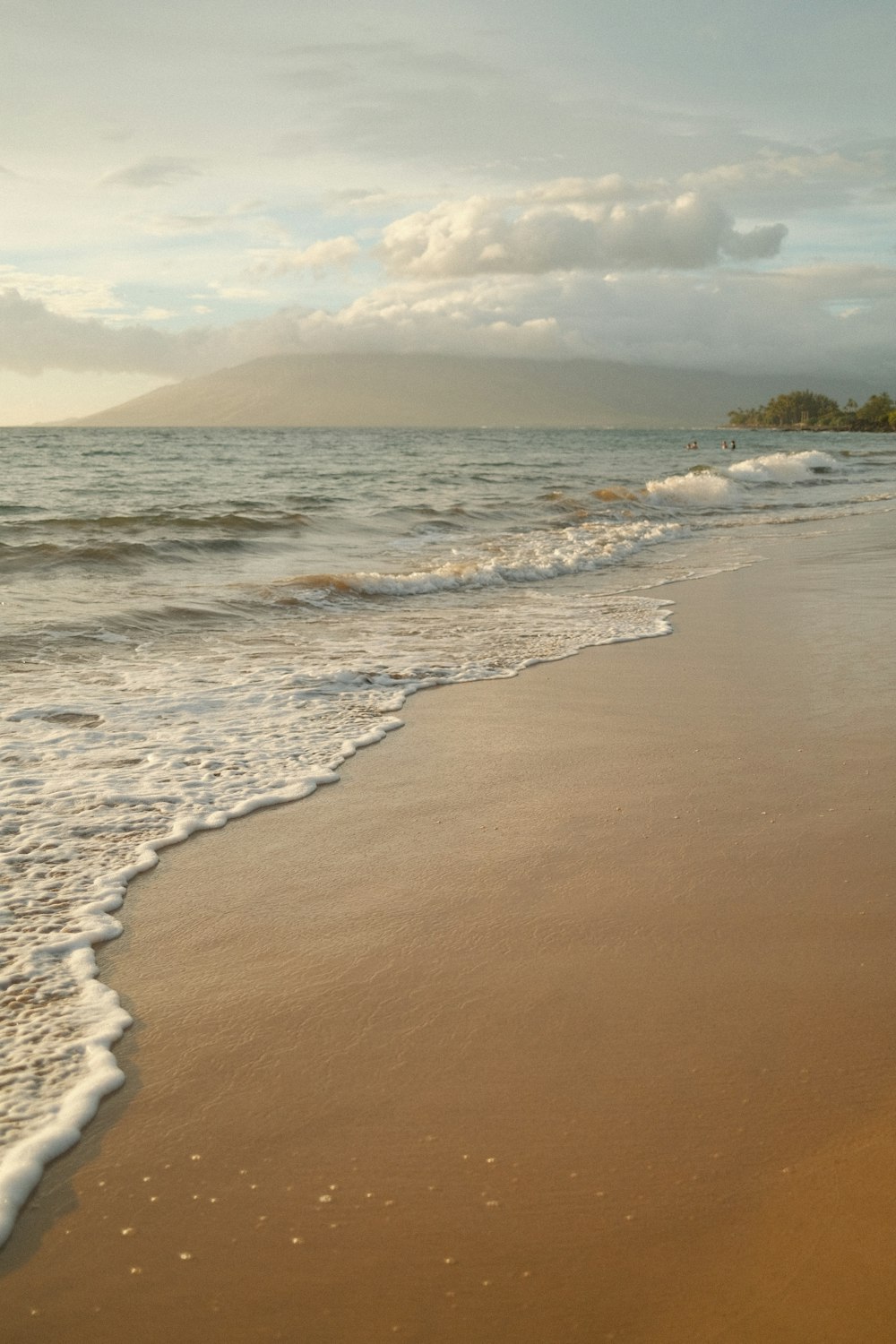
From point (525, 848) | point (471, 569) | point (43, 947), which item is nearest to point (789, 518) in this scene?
point (471, 569)

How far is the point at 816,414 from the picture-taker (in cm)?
16912

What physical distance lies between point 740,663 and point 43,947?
16.8ft

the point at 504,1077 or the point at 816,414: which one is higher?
the point at 816,414

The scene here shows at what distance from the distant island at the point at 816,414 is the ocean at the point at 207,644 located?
425 ft

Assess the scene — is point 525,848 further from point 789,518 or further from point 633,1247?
point 789,518

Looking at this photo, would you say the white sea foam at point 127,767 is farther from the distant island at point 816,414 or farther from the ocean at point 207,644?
the distant island at point 816,414

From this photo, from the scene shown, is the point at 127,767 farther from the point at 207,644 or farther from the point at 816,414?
the point at 816,414

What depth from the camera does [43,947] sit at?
3320 millimetres

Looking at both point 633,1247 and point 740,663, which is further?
point 740,663

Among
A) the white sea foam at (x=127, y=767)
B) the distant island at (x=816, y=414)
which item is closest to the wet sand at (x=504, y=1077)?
the white sea foam at (x=127, y=767)

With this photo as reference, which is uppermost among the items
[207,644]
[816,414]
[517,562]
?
[816,414]

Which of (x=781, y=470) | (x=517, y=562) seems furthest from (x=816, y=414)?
(x=517, y=562)

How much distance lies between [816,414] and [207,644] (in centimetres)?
17629

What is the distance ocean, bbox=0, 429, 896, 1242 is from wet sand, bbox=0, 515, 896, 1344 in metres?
0.20
